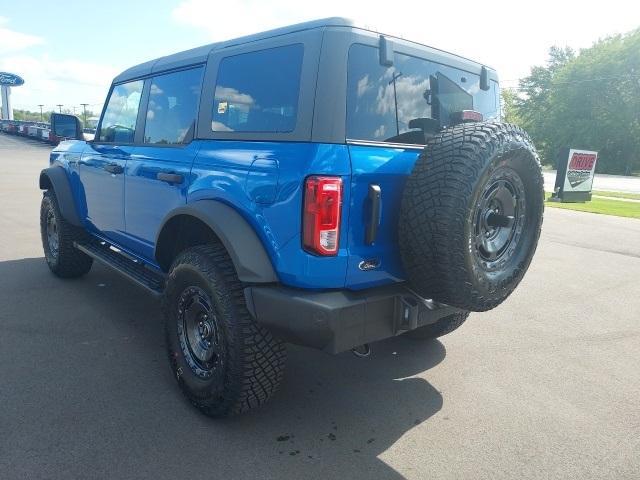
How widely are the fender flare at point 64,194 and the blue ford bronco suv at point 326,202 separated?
2.03 metres

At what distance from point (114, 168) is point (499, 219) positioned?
9.48 ft

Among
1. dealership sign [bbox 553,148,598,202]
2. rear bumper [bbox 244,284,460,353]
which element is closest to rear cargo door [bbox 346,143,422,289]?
rear bumper [bbox 244,284,460,353]

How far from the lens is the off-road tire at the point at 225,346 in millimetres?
2486

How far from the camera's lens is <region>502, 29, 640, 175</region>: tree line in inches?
1868

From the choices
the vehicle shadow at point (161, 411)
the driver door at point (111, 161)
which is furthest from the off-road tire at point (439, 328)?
the driver door at point (111, 161)

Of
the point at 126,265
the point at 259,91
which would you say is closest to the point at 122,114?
the point at 126,265

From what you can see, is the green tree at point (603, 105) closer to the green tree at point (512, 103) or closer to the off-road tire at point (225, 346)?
the green tree at point (512, 103)

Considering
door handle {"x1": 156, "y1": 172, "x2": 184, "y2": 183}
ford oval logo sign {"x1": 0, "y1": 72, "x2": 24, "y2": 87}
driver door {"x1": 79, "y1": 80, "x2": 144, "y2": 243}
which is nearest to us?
door handle {"x1": 156, "y1": 172, "x2": 184, "y2": 183}

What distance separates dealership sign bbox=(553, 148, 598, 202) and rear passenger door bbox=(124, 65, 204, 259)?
15.5 m

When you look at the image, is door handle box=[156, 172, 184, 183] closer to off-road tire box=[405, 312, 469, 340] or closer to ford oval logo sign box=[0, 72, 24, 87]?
off-road tire box=[405, 312, 469, 340]

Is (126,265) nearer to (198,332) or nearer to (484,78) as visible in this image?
(198,332)

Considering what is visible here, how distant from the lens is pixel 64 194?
471cm

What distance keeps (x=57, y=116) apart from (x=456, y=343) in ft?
14.4

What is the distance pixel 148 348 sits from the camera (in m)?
3.59
